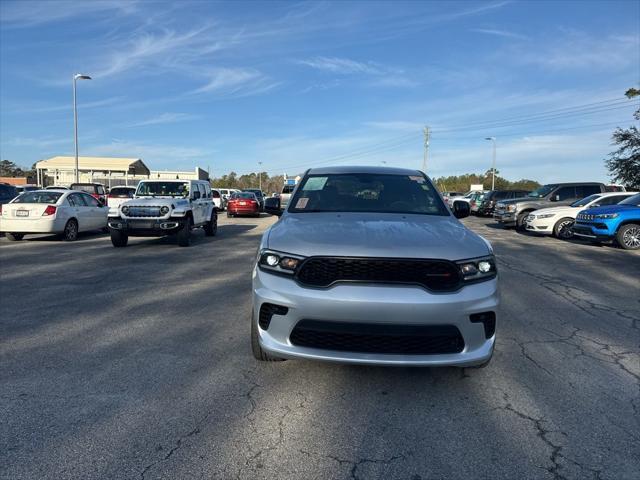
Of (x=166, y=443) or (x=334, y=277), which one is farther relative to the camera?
(x=334, y=277)

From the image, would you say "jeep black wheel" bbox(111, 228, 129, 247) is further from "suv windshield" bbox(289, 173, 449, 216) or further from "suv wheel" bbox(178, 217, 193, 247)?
"suv windshield" bbox(289, 173, 449, 216)

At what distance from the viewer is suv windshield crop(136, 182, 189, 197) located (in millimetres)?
12703

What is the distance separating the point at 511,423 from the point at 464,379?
2.23ft

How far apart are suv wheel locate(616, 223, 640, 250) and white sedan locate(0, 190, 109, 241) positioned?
15.6 metres

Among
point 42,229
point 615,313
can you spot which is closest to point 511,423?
point 615,313

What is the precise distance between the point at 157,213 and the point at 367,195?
794cm

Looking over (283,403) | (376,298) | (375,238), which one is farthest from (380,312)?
(283,403)

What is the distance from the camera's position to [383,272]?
3148mm

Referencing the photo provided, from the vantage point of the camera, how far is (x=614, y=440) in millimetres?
2834

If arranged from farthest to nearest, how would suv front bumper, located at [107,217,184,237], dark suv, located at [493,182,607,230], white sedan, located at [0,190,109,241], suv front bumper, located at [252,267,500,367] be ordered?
dark suv, located at [493,182,607,230], white sedan, located at [0,190,109,241], suv front bumper, located at [107,217,184,237], suv front bumper, located at [252,267,500,367]

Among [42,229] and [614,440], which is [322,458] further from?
[42,229]

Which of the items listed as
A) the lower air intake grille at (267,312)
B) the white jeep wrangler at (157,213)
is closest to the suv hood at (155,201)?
the white jeep wrangler at (157,213)

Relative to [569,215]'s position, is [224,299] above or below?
below

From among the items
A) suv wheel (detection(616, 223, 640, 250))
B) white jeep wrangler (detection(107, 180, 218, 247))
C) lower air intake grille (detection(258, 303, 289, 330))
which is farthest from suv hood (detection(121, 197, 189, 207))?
suv wheel (detection(616, 223, 640, 250))
